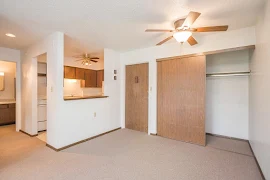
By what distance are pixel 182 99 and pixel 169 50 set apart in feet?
3.86

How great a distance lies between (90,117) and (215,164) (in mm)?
2592

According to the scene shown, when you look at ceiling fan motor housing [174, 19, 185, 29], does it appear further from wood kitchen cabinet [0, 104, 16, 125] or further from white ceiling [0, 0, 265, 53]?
wood kitchen cabinet [0, 104, 16, 125]

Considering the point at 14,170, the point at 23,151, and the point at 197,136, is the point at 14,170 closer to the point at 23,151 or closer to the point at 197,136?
the point at 23,151

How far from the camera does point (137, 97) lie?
153 inches

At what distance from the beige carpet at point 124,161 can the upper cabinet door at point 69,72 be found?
2.13 metres

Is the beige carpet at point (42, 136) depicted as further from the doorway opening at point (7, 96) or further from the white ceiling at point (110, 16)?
the white ceiling at point (110, 16)

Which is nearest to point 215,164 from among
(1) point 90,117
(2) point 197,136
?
→ (2) point 197,136

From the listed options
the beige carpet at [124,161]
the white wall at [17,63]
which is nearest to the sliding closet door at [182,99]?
the beige carpet at [124,161]

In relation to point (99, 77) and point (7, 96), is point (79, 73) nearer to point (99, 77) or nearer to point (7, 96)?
point (99, 77)

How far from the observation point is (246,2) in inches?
68.2

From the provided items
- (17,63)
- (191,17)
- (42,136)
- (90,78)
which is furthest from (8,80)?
(191,17)

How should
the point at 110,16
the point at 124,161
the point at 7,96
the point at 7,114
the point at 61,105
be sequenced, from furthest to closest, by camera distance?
the point at 7,96 < the point at 7,114 < the point at 61,105 < the point at 124,161 < the point at 110,16

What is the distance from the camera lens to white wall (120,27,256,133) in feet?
8.14

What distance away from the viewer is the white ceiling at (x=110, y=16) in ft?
5.78
